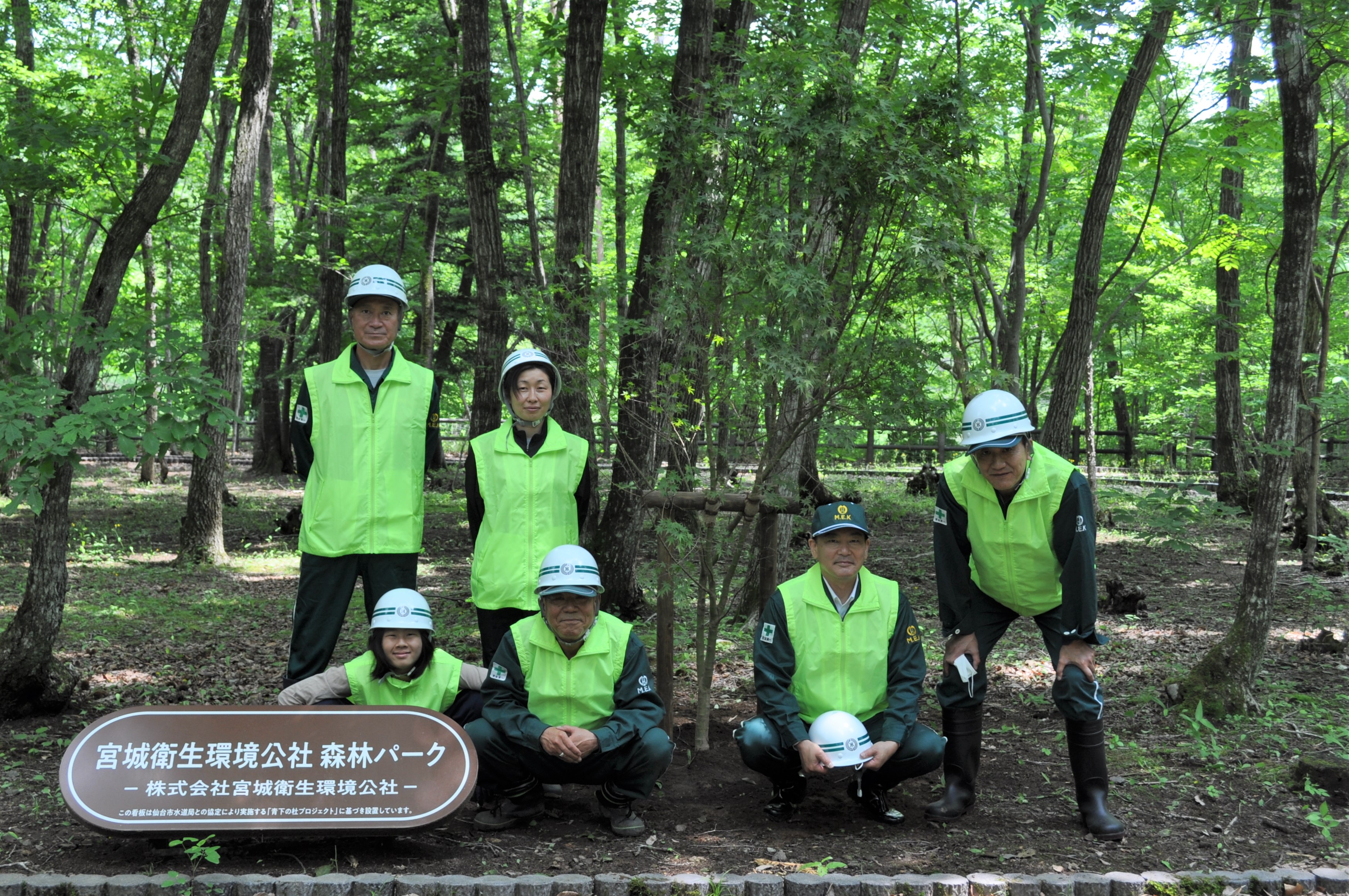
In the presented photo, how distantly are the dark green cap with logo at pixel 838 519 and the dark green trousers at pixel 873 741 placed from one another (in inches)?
30.3

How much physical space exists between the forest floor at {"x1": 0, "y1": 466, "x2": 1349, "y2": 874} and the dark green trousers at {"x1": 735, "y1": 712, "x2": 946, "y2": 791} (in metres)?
0.20

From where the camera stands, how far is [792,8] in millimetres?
9664

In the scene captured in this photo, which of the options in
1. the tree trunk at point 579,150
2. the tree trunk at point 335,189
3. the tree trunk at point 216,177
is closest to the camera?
the tree trunk at point 579,150

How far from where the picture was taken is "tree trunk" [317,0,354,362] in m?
13.2

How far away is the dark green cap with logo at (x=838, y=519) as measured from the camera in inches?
156

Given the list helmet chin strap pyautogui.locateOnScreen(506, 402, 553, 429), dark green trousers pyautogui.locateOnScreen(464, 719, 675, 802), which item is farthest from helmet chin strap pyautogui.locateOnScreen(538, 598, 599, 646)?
helmet chin strap pyautogui.locateOnScreen(506, 402, 553, 429)

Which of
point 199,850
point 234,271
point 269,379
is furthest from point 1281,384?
point 269,379

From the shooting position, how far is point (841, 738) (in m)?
3.73

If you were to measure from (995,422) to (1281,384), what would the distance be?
2690 millimetres

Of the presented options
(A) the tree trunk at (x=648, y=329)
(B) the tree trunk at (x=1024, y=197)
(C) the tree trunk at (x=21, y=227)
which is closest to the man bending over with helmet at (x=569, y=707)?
(A) the tree trunk at (x=648, y=329)

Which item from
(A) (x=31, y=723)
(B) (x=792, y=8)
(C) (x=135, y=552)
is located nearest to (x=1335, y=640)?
(B) (x=792, y=8)

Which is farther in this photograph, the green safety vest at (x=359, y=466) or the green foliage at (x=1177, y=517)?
the green foliage at (x=1177, y=517)

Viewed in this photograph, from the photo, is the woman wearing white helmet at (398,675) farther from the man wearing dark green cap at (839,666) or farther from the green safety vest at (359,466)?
the man wearing dark green cap at (839,666)

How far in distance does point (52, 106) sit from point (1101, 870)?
725 cm
